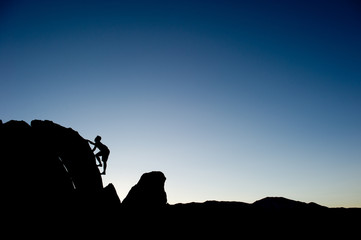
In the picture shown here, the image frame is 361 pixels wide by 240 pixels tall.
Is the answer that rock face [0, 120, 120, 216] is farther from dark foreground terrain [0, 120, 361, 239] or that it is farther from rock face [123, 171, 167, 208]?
rock face [123, 171, 167, 208]

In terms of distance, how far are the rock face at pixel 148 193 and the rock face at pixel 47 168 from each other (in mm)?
1804

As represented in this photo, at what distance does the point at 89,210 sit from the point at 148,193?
5.39 meters

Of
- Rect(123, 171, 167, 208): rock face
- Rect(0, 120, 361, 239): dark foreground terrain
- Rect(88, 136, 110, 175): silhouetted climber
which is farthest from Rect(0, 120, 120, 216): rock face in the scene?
Rect(123, 171, 167, 208): rock face

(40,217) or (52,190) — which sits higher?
(52,190)

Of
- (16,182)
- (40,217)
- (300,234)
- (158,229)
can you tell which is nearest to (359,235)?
(300,234)

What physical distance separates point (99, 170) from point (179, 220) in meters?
8.70

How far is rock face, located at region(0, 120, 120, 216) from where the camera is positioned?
1377 centimetres

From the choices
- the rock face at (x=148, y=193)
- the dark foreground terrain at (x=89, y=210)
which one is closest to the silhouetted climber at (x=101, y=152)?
the dark foreground terrain at (x=89, y=210)

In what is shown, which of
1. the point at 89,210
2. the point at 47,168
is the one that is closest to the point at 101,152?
the point at 47,168

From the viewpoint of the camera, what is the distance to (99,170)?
18766 mm

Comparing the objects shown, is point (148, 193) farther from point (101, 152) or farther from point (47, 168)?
point (47, 168)

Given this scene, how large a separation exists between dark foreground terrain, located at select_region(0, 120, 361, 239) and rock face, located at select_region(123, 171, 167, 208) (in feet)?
0.33

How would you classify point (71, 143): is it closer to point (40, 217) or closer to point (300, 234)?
point (40, 217)

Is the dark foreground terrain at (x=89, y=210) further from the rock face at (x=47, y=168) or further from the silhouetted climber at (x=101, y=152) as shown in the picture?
the silhouetted climber at (x=101, y=152)
